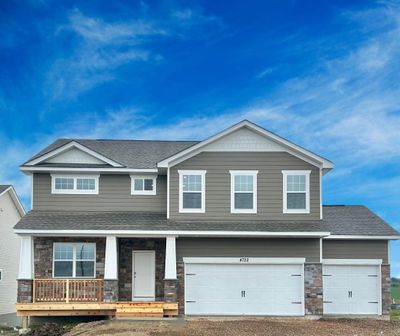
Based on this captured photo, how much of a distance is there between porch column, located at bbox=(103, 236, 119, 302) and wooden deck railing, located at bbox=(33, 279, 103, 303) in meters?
0.43

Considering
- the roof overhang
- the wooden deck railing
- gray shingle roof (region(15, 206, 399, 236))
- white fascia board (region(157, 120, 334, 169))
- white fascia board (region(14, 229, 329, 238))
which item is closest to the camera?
white fascia board (region(14, 229, 329, 238))

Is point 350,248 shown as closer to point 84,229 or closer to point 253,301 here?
point 253,301

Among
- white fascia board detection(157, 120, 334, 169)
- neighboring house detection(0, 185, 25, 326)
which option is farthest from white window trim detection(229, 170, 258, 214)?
neighboring house detection(0, 185, 25, 326)

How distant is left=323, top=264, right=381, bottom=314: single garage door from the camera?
76.1 feet

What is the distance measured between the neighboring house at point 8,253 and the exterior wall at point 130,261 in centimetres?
864

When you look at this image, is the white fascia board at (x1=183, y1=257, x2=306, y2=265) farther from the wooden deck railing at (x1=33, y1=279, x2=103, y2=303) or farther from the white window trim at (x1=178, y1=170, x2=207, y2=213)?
the wooden deck railing at (x1=33, y1=279, x2=103, y2=303)

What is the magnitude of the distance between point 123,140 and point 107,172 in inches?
151

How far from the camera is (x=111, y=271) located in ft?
69.1

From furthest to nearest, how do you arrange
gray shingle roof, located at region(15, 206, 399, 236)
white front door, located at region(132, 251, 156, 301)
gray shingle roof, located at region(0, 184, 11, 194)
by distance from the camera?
gray shingle roof, located at region(0, 184, 11, 194)
white front door, located at region(132, 251, 156, 301)
gray shingle roof, located at region(15, 206, 399, 236)

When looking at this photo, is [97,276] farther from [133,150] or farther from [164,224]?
[133,150]

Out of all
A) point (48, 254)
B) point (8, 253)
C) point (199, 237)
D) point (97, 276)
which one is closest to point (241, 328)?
point (199, 237)

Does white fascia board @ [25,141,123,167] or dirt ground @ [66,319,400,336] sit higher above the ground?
white fascia board @ [25,141,123,167]

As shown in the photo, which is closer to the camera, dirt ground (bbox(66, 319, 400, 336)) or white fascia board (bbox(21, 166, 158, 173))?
dirt ground (bbox(66, 319, 400, 336))

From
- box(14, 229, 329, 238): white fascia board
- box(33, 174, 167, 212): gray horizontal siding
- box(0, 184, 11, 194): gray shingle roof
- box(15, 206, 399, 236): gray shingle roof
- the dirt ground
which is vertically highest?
box(0, 184, 11, 194): gray shingle roof
